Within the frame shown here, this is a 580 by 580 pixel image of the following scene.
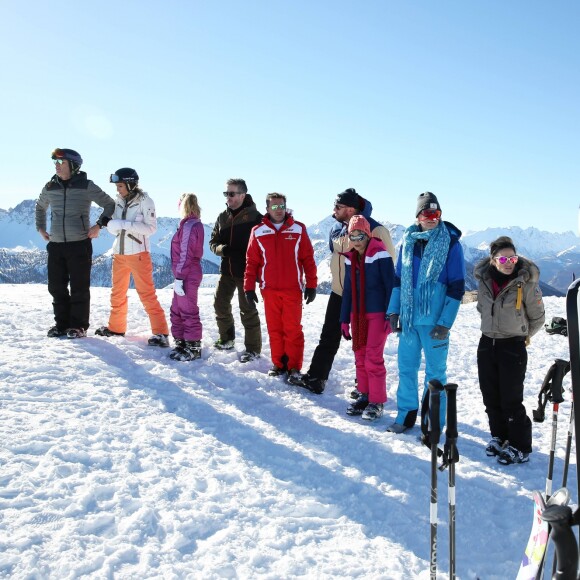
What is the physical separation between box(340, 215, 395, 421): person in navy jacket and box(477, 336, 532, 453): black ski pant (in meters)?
1.17

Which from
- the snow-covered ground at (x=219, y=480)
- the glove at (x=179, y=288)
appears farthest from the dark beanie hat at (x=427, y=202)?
the glove at (x=179, y=288)

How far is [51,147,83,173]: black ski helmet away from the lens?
23.2 ft

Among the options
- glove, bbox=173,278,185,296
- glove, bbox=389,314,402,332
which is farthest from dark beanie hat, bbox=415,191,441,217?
glove, bbox=173,278,185,296

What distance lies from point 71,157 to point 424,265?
5241mm

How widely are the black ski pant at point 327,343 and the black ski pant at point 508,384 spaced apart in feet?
6.70

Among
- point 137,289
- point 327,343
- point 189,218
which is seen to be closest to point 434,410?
point 327,343

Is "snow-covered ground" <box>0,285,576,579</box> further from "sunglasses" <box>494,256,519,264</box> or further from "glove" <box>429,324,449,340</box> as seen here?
"sunglasses" <box>494,256,519,264</box>

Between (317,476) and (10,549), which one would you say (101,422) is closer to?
(10,549)

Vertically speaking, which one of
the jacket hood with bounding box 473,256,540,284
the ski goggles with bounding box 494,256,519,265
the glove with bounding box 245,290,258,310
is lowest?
the glove with bounding box 245,290,258,310

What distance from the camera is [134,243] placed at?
7.31 metres

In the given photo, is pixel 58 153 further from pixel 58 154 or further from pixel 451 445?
pixel 451 445

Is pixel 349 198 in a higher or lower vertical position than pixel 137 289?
higher

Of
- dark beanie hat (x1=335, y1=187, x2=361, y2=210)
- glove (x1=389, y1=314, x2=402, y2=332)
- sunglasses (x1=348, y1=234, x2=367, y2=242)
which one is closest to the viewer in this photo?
glove (x1=389, y1=314, x2=402, y2=332)

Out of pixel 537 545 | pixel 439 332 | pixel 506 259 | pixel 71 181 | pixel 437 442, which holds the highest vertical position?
pixel 71 181
